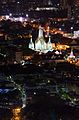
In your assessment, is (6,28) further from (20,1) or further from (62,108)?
(62,108)

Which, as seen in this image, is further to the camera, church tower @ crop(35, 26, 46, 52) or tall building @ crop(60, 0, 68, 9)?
tall building @ crop(60, 0, 68, 9)

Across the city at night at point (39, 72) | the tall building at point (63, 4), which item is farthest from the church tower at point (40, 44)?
A: the tall building at point (63, 4)

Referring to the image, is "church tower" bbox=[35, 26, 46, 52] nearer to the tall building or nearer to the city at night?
the city at night

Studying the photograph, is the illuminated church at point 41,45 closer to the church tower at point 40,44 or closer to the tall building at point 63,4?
the church tower at point 40,44

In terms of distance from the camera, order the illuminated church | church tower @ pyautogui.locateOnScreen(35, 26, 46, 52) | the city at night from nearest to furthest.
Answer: the city at night, the illuminated church, church tower @ pyautogui.locateOnScreen(35, 26, 46, 52)

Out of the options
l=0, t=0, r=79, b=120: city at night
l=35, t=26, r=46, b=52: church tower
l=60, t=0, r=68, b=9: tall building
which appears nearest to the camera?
l=0, t=0, r=79, b=120: city at night

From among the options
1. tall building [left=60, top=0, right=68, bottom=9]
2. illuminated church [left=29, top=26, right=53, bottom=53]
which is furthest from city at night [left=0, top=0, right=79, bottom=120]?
→ tall building [left=60, top=0, right=68, bottom=9]

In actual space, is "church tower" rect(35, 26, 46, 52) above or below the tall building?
above

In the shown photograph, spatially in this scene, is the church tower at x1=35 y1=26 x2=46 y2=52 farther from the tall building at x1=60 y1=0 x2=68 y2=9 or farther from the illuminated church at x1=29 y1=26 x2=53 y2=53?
the tall building at x1=60 y1=0 x2=68 y2=9

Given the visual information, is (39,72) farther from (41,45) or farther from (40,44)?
(40,44)
